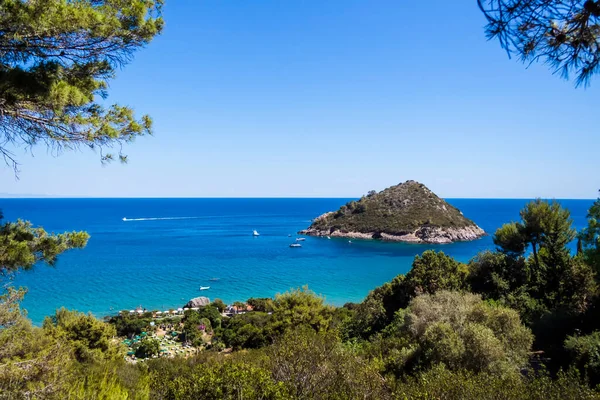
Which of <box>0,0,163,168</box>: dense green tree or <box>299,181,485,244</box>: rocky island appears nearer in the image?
<box>0,0,163,168</box>: dense green tree

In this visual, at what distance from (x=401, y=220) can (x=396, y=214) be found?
12.5 feet

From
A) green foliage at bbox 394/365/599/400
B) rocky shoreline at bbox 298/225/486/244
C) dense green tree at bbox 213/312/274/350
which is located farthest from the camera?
rocky shoreline at bbox 298/225/486/244

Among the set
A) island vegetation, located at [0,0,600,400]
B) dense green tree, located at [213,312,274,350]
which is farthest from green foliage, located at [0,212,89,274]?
dense green tree, located at [213,312,274,350]

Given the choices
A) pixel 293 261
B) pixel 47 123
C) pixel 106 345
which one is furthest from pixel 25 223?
pixel 293 261

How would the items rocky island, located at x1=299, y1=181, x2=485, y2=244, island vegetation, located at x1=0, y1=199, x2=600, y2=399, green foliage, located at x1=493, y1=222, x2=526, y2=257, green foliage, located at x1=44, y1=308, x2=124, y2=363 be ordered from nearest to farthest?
island vegetation, located at x1=0, y1=199, x2=600, y2=399 → green foliage, located at x1=44, y1=308, x2=124, y2=363 → green foliage, located at x1=493, y1=222, x2=526, y2=257 → rocky island, located at x1=299, y1=181, x2=485, y2=244

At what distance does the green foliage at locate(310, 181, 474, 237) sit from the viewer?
3016 inches

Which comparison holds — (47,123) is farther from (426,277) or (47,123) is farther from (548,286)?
(548,286)

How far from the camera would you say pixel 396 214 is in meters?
81.9

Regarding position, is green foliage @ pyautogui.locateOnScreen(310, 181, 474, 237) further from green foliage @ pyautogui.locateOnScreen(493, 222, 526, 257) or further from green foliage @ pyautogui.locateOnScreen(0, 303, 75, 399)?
green foliage @ pyautogui.locateOnScreen(0, 303, 75, 399)

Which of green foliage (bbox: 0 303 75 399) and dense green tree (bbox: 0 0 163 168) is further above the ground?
dense green tree (bbox: 0 0 163 168)

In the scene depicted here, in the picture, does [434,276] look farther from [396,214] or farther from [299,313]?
[396,214]

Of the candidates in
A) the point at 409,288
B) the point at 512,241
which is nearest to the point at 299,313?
the point at 409,288

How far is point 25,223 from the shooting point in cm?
693

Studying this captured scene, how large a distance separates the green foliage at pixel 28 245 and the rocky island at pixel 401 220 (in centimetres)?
6950
